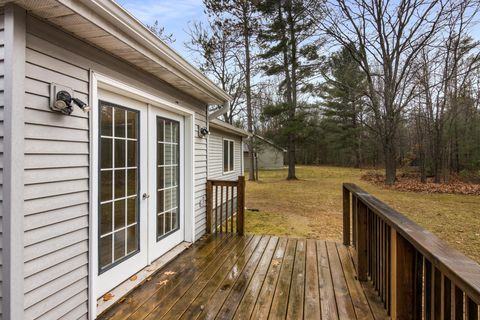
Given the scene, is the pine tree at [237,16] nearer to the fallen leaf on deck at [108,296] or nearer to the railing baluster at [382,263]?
the railing baluster at [382,263]

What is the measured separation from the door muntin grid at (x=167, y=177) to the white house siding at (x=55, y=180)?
1.34 metres

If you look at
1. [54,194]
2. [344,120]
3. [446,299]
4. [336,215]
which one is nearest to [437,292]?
[446,299]

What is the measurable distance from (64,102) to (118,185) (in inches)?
41.3

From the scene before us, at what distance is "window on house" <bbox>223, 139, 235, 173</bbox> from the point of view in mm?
8977

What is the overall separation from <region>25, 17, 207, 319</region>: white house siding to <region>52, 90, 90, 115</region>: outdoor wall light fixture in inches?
2.1

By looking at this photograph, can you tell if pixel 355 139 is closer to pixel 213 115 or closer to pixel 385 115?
pixel 385 115

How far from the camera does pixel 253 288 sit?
2824mm

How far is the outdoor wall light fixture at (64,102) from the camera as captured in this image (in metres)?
1.90

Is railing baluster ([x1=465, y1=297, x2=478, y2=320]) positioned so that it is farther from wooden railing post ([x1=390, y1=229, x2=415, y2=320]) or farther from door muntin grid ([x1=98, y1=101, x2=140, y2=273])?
door muntin grid ([x1=98, y1=101, x2=140, y2=273])

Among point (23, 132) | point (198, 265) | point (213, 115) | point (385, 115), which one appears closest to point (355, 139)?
point (385, 115)

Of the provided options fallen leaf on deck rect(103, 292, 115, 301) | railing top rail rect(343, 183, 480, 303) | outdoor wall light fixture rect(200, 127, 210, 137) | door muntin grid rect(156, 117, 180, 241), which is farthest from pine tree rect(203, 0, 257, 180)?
railing top rail rect(343, 183, 480, 303)

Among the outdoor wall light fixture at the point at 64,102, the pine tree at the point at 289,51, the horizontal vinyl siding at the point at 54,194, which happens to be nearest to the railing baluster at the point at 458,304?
the horizontal vinyl siding at the point at 54,194

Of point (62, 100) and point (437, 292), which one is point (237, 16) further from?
point (437, 292)

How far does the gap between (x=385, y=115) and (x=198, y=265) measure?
12.6 m
